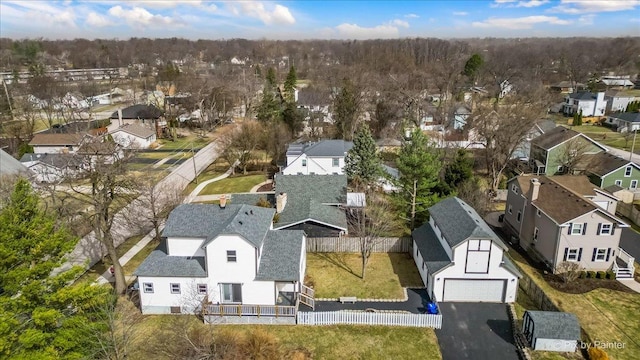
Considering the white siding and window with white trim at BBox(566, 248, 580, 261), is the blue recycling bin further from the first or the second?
the white siding

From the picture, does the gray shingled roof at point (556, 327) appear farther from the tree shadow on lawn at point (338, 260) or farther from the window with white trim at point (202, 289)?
the window with white trim at point (202, 289)

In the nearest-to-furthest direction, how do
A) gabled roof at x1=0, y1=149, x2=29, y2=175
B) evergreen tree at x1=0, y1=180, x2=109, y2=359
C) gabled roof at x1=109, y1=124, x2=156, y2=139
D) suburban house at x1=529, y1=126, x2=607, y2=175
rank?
1. evergreen tree at x1=0, y1=180, x2=109, y2=359
2. gabled roof at x1=0, y1=149, x2=29, y2=175
3. suburban house at x1=529, y1=126, x2=607, y2=175
4. gabled roof at x1=109, y1=124, x2=156, y2=139

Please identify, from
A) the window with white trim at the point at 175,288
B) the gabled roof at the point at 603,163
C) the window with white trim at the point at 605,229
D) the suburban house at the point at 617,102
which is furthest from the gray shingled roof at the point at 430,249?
the suburban house at the point at 617,102

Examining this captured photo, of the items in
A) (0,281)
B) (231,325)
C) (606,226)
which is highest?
(0,281)

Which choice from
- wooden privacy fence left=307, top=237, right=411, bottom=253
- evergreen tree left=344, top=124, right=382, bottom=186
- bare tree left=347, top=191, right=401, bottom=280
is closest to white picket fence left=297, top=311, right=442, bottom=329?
bare tree left=347, top=191, right=401, bottom=280

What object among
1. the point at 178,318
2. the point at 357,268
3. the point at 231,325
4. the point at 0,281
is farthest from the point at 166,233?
the point at 357,268

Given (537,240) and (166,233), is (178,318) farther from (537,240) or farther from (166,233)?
(537,240)
